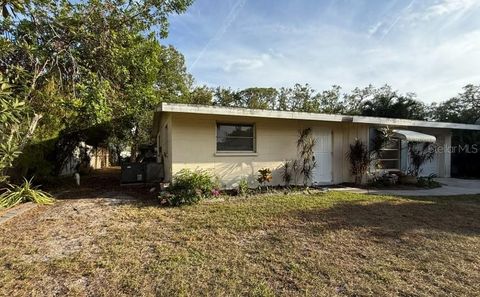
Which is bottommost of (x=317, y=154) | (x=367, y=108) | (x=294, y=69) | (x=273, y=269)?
(x=273, y=269)

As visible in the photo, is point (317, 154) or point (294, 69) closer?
point (317, 154)

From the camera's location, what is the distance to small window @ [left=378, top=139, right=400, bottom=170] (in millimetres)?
12033

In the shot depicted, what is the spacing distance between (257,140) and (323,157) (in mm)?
2903

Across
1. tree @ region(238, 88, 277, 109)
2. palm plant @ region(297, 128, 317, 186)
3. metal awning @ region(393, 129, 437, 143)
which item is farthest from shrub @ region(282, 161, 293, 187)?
tree @ region(238, 88, 277, 109)

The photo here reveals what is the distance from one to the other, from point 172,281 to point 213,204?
398 cm

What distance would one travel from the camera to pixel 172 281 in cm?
333

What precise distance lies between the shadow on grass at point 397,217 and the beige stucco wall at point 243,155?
314 cm

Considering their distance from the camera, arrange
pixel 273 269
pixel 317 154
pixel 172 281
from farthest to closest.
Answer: pixel 317 154
pixel 273 269
pixel 172 281

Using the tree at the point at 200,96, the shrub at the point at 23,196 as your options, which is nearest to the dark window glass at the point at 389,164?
the shrub at the point at 23,196

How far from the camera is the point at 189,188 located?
7543mm

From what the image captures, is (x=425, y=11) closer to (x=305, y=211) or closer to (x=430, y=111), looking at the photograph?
(x=305, y=211)

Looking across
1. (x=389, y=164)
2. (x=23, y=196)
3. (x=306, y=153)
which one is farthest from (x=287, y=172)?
(x=23, y=196)

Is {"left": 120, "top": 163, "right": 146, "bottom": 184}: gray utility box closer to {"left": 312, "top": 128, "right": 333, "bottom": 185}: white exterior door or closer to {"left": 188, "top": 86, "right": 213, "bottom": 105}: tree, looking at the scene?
{"left": 312, "top": 128, "right": 333, "bottom": 185}: white exterior door

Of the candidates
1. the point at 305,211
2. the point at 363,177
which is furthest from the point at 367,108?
the point at 305,211
